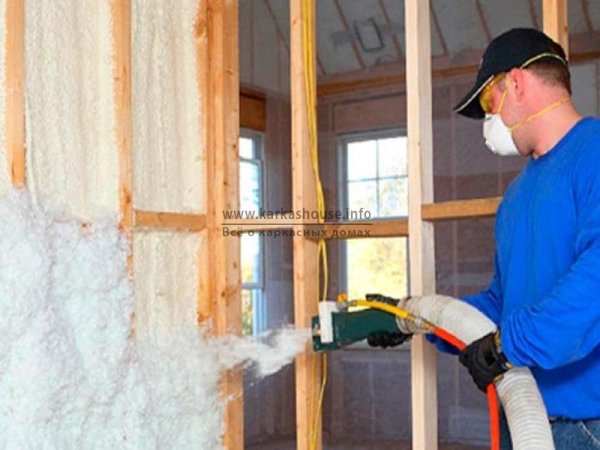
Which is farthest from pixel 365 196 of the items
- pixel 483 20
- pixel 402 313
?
pixel 402 313

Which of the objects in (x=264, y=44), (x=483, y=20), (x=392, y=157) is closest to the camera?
(x=483, y=20)

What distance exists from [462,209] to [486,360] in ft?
2.31

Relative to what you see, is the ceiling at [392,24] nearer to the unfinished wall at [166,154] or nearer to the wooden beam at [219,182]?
the wooden beam at [219,182]

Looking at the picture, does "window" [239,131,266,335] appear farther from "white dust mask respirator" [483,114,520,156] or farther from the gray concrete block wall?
"white dust mask respirator" [483,114,520,156]

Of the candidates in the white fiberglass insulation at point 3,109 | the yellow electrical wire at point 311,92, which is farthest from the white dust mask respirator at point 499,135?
the white fiberglass insulation at point 3,109

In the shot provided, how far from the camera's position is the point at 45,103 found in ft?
7.67

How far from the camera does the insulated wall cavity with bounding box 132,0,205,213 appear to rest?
106 inches

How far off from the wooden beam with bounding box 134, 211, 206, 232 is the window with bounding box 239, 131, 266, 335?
10.3 ft

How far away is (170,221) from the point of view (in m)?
2.75

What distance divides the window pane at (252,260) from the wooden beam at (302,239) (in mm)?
3308

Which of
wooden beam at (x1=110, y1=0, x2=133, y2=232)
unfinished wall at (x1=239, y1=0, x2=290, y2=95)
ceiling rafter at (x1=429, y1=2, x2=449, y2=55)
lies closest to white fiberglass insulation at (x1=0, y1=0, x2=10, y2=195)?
wooden beam at (x1=110, y1=0, x2=133, y2=232)

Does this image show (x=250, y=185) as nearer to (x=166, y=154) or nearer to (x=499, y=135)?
(x=166, y=154)

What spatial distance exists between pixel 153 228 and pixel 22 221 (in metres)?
0.57

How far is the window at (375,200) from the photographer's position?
6.19 m
